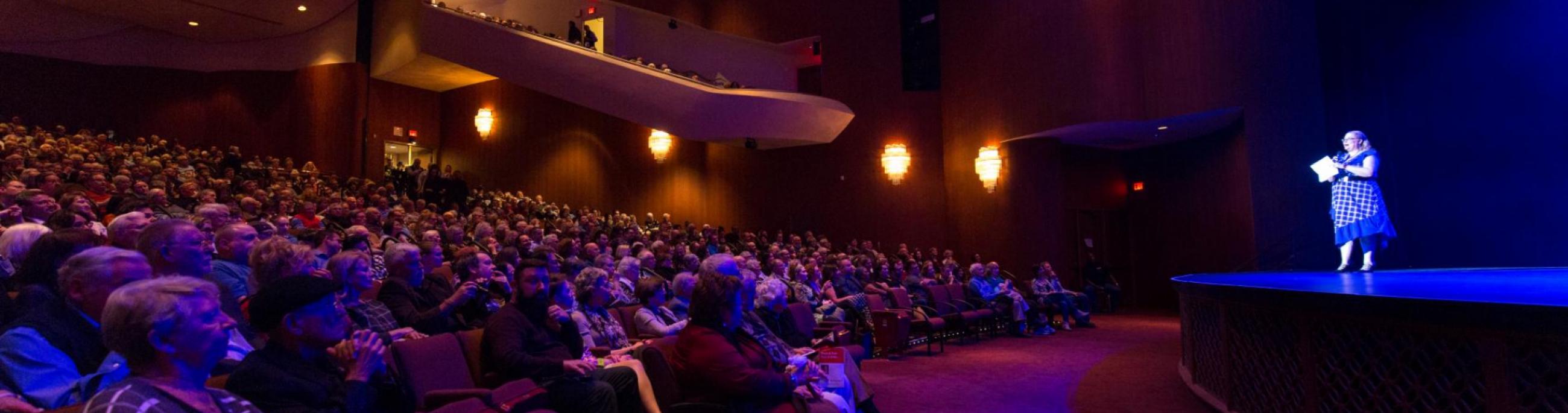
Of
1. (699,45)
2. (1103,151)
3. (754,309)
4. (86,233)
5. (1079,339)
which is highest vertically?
(699,45)

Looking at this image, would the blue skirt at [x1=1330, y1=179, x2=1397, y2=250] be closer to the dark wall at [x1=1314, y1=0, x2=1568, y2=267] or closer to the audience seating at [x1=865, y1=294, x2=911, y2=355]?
the dark wall at [x1=1314, y1=0, x2=1568, y2=267]

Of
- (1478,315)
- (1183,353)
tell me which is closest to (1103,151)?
(1183,353)

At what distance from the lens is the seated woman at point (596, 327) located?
3.53 metres

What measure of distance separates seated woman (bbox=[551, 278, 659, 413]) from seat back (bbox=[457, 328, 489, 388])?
357 mm

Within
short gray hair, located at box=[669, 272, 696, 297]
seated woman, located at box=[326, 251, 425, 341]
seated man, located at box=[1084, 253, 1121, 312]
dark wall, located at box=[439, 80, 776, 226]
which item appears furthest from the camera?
dark wall, located at box=[439, 80, 776, 226]

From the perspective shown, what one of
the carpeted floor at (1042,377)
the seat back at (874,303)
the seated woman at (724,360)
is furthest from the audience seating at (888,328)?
the seated woman at (724,360)

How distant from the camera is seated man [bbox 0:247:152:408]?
2.04m

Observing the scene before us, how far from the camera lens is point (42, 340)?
6.92ft

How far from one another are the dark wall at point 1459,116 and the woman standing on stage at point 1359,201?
3.22 metres

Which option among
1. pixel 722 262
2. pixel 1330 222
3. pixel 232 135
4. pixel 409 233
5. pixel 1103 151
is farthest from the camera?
pixel 232 135

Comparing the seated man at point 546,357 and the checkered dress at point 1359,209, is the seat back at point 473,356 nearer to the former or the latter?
the seated man at point 546,357

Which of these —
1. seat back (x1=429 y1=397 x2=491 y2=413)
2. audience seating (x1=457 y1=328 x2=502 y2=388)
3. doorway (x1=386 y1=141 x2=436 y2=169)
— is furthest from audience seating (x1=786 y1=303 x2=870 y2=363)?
doorway (x1=386 y1=141 x2=436 y2=169)

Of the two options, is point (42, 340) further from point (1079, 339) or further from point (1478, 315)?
point (1079, 339)

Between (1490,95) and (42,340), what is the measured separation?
441 inches
